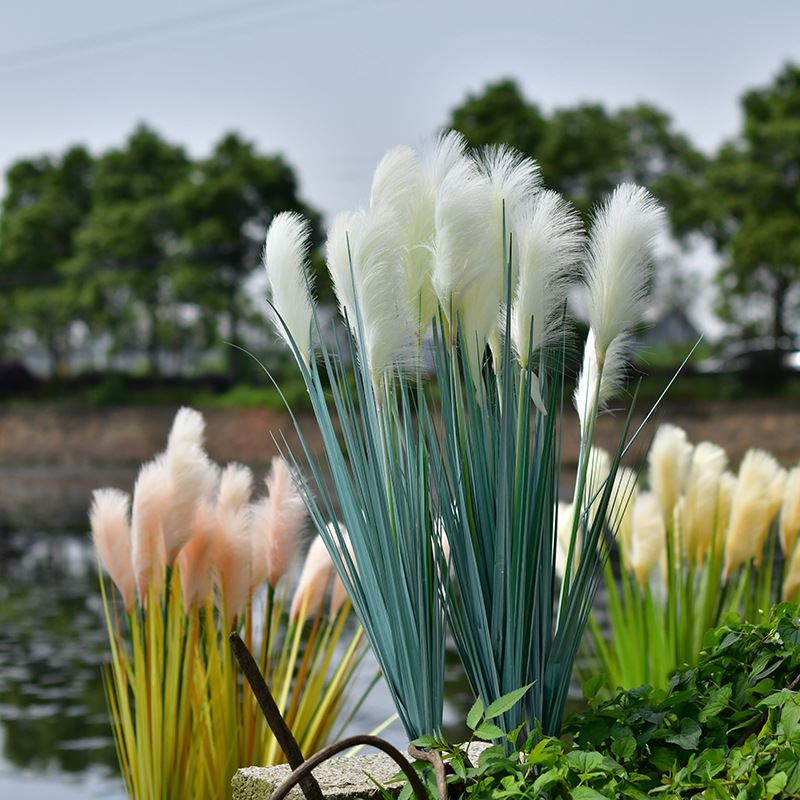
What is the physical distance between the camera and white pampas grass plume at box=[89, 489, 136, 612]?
2.08m

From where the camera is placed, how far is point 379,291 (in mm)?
1385

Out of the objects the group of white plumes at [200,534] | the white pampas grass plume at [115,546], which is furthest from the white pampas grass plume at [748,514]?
the white pampas grass plume at [115,546]

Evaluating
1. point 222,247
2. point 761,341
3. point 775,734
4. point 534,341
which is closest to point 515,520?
point 534,341

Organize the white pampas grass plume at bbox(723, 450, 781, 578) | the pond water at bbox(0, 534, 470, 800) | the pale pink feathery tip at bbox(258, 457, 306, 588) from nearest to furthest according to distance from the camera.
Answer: the pale pink feathery tip at bbox(258, 457, 306, 588), the white pampas grass plume at bbox(723, 450, 781, 578), the pond water at bbox(0, 534, 470, 800)

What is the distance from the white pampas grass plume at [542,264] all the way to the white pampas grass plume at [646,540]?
145cm

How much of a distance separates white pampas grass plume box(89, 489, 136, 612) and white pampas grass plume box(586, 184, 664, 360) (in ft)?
3.29

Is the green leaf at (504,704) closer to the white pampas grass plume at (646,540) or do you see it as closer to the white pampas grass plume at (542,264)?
the white pampas grass plume at (542,264)

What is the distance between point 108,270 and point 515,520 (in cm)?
2842

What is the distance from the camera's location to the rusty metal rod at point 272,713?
124cm

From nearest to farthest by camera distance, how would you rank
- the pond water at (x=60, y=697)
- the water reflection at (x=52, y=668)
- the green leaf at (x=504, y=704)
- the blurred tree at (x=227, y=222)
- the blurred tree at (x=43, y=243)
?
the green leaf at (x=504, y=704) → the pond water at (x=60, y=697) → the water reflection at (x=52, y=668) → the blurred tree at (x=227, y=222) → the blurred tree at (x=43, y=243)

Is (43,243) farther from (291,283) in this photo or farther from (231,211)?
(291,283)

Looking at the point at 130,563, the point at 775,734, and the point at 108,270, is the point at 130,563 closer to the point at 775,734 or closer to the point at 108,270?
the point at 775,734

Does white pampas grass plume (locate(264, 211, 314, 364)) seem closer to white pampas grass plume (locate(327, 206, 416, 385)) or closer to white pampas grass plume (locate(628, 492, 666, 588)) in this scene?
white pampas grass plume (locate(327, 206, 416, 385))

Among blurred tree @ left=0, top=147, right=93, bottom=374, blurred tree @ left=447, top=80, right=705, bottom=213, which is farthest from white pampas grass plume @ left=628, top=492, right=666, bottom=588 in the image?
blurred tree @ left=0, top=147, right=93, bottom=374
